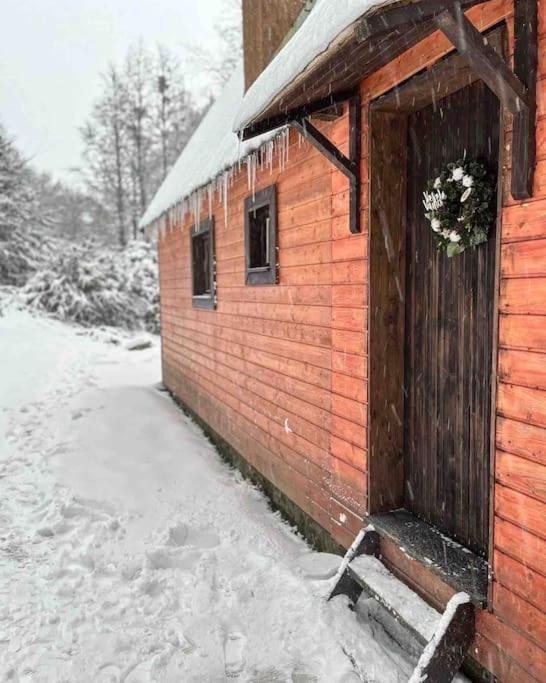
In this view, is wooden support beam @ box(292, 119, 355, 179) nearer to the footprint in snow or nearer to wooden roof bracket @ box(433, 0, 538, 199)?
wooden roof bracket @ box(433, 0, 538, 199)

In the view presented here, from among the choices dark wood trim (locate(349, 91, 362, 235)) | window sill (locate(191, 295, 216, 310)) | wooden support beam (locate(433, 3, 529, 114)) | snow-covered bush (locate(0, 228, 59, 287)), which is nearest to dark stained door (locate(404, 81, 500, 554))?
dark wood trim (locate(349, 91, 362, 235))

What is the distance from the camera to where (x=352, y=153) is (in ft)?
10.2

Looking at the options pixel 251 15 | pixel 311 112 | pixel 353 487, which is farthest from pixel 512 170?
pixel 251 15

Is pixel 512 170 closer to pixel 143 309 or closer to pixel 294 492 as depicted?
pixel 294 492

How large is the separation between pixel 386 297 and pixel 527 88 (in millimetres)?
1398

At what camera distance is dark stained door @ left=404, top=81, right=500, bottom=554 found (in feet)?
8.33

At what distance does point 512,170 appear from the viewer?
6.40 ft

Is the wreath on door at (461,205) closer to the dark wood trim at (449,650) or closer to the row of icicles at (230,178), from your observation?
the row of icicles at (230,178)

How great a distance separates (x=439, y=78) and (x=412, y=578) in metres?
2.66

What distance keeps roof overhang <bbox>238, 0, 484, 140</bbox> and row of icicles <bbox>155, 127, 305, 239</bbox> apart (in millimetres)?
659

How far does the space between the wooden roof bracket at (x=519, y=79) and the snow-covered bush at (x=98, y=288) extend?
1721cm

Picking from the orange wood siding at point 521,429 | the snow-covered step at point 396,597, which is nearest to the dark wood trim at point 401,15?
the orange wood siding at point 521,429

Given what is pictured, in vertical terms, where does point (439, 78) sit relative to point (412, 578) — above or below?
above

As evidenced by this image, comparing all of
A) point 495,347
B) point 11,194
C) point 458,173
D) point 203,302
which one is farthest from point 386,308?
point 11,194
